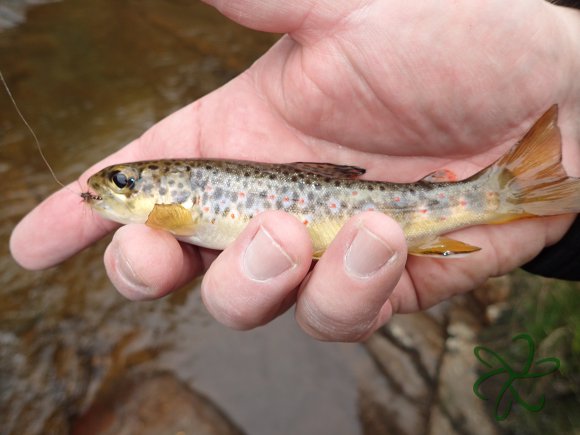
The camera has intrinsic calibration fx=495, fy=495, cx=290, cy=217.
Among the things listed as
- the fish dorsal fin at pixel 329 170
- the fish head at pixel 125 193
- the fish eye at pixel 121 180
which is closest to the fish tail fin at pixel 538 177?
the fish dorsal fin at pixel 329 170

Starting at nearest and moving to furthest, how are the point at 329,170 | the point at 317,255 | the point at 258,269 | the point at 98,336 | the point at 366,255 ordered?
the point at 366,255
the point at 258,269
the point at 317,255
the point at 329,170
the point at 98,336

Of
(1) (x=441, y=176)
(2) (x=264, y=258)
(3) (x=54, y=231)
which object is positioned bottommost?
(3) (x=54, y=231)

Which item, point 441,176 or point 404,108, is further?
point 404,108

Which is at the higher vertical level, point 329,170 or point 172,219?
point 329,170

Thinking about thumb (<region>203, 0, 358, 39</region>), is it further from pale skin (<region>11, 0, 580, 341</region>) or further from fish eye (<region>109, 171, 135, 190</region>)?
fish eye (<region>109, 171, 135, 190</region>)

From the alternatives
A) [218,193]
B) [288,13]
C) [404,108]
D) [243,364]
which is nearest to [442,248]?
[404,108]

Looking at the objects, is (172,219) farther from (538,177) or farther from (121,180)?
(538,177)

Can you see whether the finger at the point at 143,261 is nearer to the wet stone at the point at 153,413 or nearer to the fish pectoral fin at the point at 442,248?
the fish pectoral fin at the point at 442,248
